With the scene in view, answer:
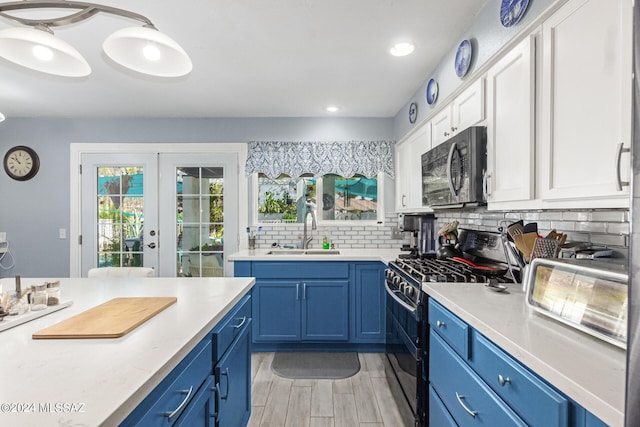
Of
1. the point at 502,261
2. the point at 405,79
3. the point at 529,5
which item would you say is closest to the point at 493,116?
the point at 529,5

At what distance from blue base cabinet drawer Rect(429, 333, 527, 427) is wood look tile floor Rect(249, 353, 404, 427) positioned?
69 cm

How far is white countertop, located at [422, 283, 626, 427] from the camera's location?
2.19ft

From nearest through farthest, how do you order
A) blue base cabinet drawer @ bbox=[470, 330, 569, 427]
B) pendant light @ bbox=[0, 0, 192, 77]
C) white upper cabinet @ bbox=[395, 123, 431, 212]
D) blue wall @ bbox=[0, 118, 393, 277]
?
1. blue base cabinet drawer @ bbox=[470, 330, 569, 427]
2. pendant light @ bbox=[0, 0, 192, 77]
3. white upper cabinet @ bbox=[395, 123, 431, 212]
4. blue wall @ bbox=[0, 118, 393, 277]

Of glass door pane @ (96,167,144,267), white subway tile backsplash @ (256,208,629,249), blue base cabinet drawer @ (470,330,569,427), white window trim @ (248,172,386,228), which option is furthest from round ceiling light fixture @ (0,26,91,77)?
glass door pane @ (96,167,144,267)

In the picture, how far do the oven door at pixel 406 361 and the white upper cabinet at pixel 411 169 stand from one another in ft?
3.40

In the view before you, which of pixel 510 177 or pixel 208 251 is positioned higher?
pixel 510 177

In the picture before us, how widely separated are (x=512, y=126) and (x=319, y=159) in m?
2.31

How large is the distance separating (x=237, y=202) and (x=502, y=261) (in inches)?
106

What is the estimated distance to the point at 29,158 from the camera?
142 inches

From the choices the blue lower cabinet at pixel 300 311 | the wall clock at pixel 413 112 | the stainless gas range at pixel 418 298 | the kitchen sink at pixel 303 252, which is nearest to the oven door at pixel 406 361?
the stainless gas range at pixel 418 298

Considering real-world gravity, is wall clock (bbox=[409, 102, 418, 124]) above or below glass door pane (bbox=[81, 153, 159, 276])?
above

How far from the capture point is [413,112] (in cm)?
292

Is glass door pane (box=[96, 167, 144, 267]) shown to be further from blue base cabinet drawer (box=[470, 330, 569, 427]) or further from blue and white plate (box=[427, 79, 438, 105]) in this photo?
blue base cabinet drawer (box=[470, 330, 569, 427])

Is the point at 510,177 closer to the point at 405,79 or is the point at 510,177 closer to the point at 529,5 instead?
the point at 529,5
